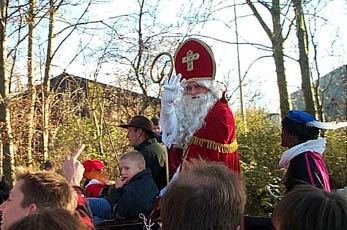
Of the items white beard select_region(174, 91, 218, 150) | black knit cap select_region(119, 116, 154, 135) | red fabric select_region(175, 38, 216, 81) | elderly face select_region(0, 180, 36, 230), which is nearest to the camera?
elderly face select_region(0, 180, 36, 230)

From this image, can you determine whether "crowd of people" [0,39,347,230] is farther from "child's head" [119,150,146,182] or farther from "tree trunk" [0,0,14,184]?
"tree trunk" [0,0,14,184]

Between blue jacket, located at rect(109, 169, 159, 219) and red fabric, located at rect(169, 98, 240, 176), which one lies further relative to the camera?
blue jacket, located at rect(109, 169, 159, 219)

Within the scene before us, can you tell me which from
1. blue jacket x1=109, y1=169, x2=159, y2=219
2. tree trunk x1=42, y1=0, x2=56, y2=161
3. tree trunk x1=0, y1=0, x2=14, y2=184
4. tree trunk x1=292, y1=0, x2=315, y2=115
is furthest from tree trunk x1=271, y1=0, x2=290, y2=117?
blue jacket x1=109, y1=169, x2=159, y2=219

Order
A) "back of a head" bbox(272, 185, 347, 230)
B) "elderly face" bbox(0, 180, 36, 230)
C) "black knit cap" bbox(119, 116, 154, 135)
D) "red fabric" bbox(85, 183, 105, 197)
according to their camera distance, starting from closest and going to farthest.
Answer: "back of a head" bbox(272, 185, 347, 230) → "elderly face" bbox(0, 180, 36, 230) → "black knit cap" bbox(119, 116, 154, 135) → "red fabric" bbox(85, 183, 105, 197)

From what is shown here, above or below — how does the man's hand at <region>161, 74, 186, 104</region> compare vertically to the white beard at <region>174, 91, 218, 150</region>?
above

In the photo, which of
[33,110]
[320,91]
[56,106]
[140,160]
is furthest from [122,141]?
[140,160]

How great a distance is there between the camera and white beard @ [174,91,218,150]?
174 inches

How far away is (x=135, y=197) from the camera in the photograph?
14.6 ft

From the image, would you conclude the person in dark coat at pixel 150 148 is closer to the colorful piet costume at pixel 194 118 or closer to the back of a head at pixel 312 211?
the colorful piet costume at pixel 194 118

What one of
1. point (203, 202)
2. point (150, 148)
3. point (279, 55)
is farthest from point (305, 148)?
point (279, 55)

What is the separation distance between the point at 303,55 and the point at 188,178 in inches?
348

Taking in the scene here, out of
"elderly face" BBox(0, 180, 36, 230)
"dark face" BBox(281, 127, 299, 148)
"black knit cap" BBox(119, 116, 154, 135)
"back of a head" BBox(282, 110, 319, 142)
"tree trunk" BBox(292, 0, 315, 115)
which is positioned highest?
"tree trunk" BBox(292, 0, 315, 115)

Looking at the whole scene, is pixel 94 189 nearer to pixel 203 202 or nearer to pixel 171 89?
pixel 171 89

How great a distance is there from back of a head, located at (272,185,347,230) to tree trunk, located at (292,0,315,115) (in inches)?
337
